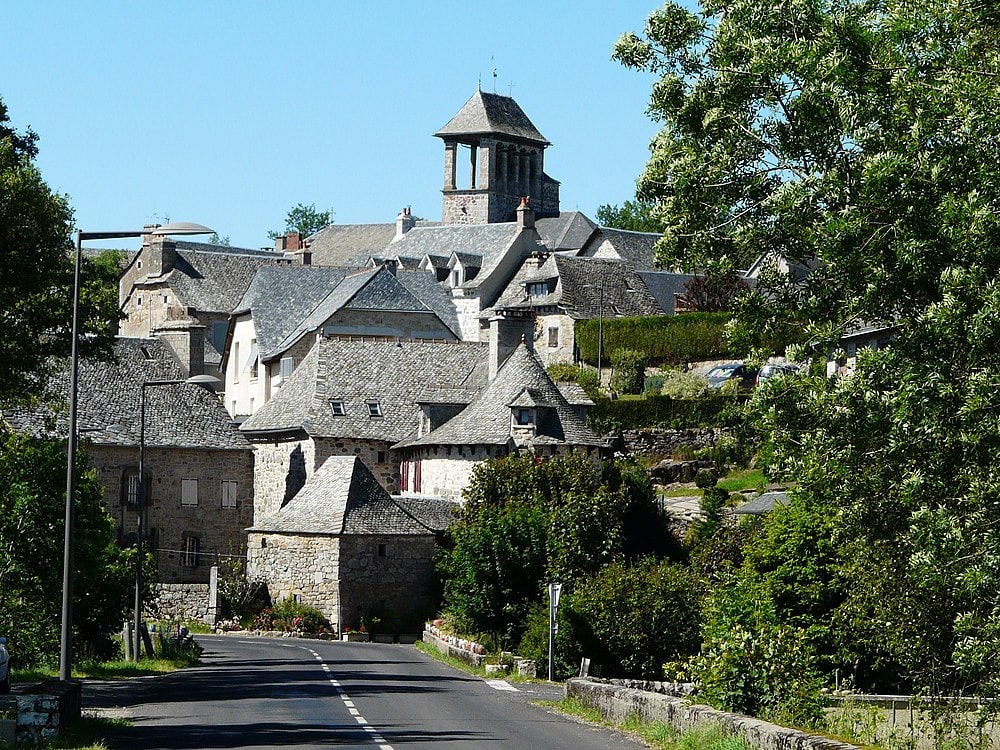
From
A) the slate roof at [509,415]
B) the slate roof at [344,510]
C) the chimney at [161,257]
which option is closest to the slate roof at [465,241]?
the chimney at [161,257]

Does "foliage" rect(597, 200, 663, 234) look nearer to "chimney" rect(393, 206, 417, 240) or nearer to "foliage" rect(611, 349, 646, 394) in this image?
"chimney" rect(393, 206, 417, 240)

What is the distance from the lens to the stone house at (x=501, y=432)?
66.6m

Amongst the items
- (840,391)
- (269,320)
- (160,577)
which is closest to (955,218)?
(840,391)

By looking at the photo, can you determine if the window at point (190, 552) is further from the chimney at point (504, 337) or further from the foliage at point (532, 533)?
the foliage at point (532, 533)

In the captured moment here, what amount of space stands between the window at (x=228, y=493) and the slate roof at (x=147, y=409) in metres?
1.61

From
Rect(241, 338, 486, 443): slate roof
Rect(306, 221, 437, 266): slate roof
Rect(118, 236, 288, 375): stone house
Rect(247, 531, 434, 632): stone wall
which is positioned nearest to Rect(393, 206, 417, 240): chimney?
Rect(306, 221, 437, 266): slate roof

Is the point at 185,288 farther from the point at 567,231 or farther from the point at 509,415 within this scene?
the point at 509,415

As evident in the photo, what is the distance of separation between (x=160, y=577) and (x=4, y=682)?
135 ft

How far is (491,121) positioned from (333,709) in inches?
4606

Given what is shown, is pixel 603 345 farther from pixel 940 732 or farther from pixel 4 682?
pixel 940 732

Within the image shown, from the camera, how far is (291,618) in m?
61.4

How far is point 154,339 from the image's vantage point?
83.1m

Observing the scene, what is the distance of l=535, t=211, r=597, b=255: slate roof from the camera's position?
118875mm

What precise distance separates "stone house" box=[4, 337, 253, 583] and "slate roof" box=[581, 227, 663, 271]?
47.1 m
